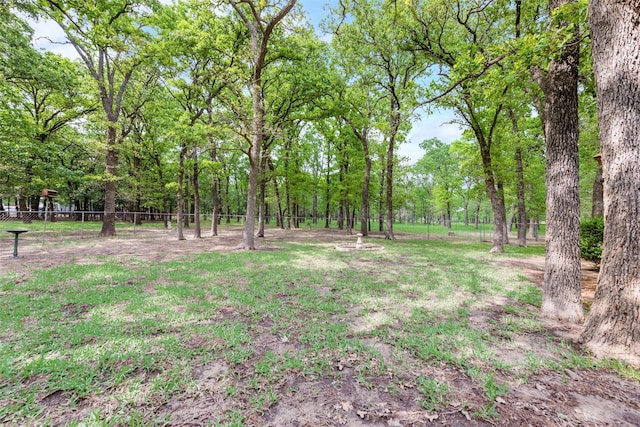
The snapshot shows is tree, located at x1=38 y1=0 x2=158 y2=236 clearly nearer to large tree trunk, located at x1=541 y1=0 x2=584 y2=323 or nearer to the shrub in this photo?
large tree trunk, located at x1=541 y1=0 x2=584 y2=323

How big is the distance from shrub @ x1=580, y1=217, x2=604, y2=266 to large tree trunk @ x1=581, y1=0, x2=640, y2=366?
21.0 feet

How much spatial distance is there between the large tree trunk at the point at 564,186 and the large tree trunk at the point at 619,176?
33.2 inches

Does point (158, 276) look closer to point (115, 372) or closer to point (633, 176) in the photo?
point (115, 372)

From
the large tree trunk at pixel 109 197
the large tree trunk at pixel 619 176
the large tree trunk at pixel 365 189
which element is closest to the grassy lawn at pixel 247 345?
the large tree trunk at pixel 619 176

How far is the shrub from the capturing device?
23.6ft

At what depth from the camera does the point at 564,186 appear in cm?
365

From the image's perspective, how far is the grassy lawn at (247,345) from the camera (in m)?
1.98

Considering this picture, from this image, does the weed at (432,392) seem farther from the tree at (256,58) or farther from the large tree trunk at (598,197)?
the large tree trunk at (598,197)

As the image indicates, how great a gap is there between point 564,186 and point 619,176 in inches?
42.2

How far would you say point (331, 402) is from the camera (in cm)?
198

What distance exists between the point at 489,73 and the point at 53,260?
38.5 feet

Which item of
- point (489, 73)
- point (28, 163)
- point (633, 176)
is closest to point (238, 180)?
point (28, 163)

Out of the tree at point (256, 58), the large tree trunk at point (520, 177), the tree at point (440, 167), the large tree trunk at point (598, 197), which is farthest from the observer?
the tree at point (440, 167)

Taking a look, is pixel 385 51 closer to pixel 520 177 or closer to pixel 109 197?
pixel 520 177
